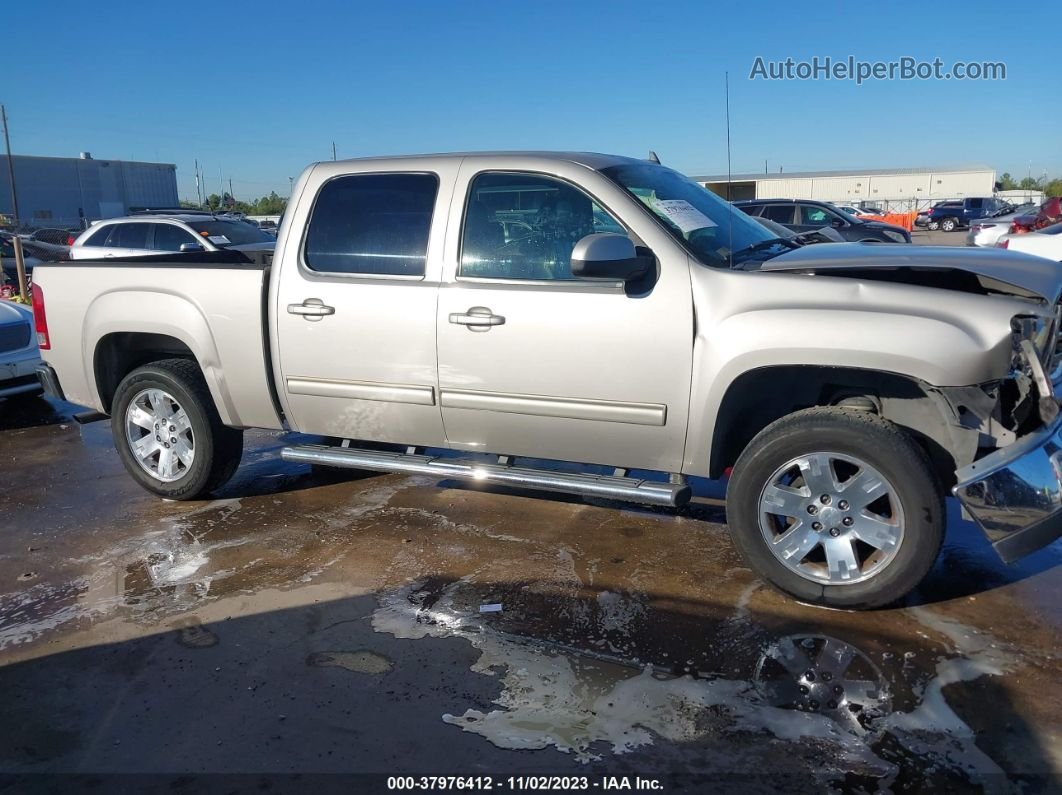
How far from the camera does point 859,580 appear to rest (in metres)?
3.80

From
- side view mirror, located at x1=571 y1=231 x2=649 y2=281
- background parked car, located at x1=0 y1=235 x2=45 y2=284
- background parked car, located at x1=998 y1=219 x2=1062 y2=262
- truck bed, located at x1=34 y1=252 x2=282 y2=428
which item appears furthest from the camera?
background parked car, located at x1=0 y1=235 x2=45 y2=284

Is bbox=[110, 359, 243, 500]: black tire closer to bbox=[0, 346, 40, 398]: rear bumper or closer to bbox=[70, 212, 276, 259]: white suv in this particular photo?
bbox=[0, 346, 40, 398]: rear bumper

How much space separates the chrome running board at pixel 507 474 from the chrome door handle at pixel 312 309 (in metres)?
0.79

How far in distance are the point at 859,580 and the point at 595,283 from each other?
5.83ft

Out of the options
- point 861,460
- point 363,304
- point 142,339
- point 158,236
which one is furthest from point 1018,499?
point 158,236

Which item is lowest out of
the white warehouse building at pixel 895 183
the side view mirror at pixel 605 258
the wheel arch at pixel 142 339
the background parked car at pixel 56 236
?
the wheel arch at pixel 142 339

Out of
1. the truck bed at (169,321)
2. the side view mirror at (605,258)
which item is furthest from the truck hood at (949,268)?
the truck bed at (169,321)

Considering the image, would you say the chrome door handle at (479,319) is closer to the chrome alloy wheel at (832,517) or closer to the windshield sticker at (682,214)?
the windshield sticker at (682,214)

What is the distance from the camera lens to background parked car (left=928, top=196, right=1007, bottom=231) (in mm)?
39491

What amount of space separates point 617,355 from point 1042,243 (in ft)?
25.8

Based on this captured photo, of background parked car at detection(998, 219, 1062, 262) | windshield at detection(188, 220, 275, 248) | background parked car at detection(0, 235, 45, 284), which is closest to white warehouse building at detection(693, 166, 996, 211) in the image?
background parked car at detection(0, 235, 45, 284)

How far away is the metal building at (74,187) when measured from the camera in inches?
2021

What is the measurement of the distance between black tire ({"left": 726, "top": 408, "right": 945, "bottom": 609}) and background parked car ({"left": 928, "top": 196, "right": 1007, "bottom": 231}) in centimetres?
4032

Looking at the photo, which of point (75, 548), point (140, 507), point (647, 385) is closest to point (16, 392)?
point (140, 507)
